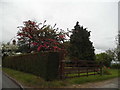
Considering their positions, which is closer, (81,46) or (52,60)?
(52,60)

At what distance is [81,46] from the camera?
2672cm

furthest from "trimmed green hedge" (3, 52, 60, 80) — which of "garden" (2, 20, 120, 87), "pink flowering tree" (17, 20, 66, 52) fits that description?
"pink flowering tree" (17, 20, 66, 52)

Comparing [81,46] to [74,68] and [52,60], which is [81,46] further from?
[52,60]

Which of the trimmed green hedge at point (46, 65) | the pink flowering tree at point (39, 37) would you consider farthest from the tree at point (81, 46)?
the trimmed green hedge at point (46, 65)

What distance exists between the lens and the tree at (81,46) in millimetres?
25969

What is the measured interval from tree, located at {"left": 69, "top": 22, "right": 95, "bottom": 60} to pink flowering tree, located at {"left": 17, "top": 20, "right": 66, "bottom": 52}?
6612 millimetres

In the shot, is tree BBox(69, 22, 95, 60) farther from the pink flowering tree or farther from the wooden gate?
the wooden gate

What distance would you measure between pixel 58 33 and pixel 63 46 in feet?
6.92

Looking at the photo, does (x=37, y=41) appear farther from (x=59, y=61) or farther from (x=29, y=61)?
(x=59, y=61)

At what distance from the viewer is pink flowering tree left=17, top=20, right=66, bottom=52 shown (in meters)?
17.6

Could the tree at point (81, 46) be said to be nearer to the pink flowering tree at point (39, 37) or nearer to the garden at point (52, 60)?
the garden at point (52, 60)

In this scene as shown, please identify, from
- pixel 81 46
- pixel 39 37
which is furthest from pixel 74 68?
pixel 81 46

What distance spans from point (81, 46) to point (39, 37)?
431 inches

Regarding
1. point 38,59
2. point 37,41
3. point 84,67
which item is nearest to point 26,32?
point 37,41
